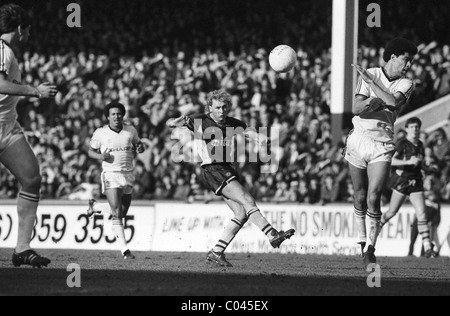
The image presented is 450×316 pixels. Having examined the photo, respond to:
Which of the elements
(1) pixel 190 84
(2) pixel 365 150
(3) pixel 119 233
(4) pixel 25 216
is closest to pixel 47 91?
(4) pixel 25 216

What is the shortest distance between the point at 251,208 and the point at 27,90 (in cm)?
365

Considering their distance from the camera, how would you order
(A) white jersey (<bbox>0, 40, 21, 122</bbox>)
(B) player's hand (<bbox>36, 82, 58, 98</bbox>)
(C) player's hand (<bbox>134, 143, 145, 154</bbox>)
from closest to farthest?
1. (B) player's hand (<bbox>36, 82, 58, 98</bbox>)
2. (A) white jersey (<bbox>0, 40, 21, 122</bbox>)
3. (C) player's hand (<bbox>134, 143, 145, 154</bbox>)

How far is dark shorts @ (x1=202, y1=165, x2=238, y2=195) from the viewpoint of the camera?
1342 centimetres

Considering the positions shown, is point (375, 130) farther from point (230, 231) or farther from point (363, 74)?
point (230, 231)

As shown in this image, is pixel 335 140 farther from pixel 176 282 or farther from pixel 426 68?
pixel 176 282

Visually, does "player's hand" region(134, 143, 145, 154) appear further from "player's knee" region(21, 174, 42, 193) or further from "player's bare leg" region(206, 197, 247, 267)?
"player's knee" region(21, 174, 42, 193)

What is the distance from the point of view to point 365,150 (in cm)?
1353

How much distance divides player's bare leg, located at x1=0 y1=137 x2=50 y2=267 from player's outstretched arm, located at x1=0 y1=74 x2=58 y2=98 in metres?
0.63

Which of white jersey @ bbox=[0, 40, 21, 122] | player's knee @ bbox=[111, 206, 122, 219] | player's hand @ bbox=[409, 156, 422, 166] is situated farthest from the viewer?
player's hand @ bbox=[409, 156, 422, 166]

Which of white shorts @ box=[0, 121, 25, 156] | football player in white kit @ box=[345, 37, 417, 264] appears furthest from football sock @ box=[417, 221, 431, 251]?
white shorts @ box=[0, 121, 25, 156]
